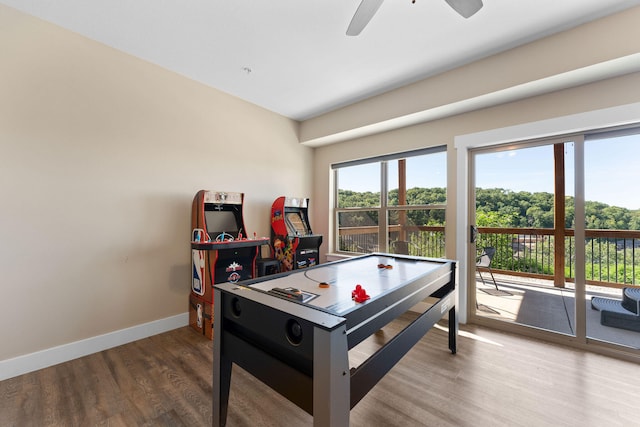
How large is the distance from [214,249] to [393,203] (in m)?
2.60

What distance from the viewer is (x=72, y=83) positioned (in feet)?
7.89

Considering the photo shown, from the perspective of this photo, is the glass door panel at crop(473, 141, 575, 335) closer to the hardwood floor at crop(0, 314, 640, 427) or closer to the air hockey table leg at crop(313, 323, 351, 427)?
Result: the hardwood floor at crop(0, 314, 640, 427)

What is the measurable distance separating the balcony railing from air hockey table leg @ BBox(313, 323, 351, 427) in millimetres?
2820

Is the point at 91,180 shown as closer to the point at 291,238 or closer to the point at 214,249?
the point at 214,249

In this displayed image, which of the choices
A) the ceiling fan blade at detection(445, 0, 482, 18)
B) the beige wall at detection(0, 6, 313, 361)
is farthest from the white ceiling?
the ceiling fan blade at detection(445, 0, 482, 18)

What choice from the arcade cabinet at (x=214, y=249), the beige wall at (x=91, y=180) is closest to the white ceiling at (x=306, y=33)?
the beige wall at (x=91, y=180)

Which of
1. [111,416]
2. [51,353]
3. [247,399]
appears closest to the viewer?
[111,416]

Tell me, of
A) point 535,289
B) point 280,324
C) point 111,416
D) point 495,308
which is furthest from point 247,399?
point 535,289

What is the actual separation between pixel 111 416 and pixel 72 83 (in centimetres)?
273

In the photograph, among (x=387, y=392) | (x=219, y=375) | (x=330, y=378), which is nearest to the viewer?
(x=330, y=378)

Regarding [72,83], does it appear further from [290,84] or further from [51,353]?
[51,353]

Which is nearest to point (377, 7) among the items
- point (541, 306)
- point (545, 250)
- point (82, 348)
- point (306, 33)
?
point (306, 33)

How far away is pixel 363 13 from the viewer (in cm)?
170

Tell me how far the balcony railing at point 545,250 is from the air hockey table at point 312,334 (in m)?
1.78
